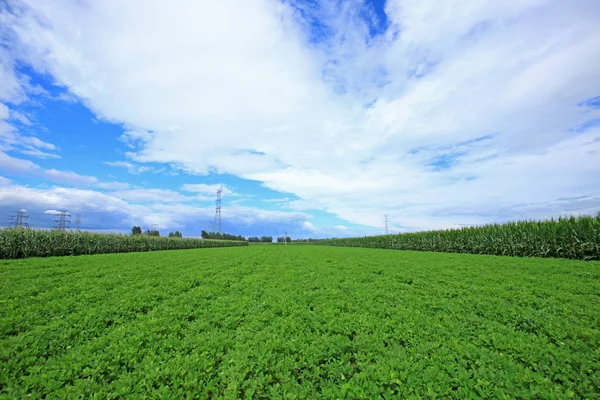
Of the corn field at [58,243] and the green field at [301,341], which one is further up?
the corn field at [58,243]

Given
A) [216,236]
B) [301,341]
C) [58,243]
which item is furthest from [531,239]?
[216,236]

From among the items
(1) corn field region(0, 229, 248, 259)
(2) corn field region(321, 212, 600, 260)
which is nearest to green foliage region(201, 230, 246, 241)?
(1) corn field region(0, 229, 248, 259)

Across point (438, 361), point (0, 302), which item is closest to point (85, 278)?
point (0, 302)

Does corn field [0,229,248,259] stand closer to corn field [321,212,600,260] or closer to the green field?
the green field

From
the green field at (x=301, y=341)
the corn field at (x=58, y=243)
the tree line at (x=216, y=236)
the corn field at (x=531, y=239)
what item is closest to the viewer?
the green field at (x=301, y=341)

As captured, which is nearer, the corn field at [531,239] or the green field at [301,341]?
the green field at [301,341]

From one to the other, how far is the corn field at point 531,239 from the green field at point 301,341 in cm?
1204

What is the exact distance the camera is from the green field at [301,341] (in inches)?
138

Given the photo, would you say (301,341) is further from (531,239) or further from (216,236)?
(216,236)

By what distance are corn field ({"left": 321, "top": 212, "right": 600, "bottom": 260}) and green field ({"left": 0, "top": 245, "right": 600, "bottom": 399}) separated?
1204 centimetres

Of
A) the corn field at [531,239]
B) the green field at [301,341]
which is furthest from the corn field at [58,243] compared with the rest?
the corn field at [531,239]

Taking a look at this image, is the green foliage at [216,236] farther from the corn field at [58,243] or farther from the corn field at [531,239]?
the corn field at [531,239]

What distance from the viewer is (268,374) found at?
3.78m

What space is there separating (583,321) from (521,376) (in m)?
3.38
